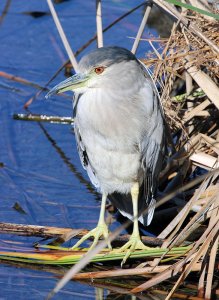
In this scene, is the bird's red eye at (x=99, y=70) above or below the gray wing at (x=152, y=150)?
above

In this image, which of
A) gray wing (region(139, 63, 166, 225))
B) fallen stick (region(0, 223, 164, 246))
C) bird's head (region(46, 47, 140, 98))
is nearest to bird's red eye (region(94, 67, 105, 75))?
bird's head (region(46, 47, 140, 98))

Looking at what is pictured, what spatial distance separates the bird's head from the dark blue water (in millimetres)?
542

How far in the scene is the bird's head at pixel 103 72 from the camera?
4191 millimetres

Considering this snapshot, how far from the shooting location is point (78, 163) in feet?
18.6

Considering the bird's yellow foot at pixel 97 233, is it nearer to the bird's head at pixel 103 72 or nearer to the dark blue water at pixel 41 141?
the dark blue water at pixel 41 141

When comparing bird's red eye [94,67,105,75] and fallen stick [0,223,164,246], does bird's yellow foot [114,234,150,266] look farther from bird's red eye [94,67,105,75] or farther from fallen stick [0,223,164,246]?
bird's red eye [94,67,105,75]

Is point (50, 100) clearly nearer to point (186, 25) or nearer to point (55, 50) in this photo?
point (55, 50)

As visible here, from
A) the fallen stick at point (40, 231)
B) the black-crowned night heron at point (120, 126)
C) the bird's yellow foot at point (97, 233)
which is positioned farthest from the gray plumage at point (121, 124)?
the fallen stick at point (40, 231)

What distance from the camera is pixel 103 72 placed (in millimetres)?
4277

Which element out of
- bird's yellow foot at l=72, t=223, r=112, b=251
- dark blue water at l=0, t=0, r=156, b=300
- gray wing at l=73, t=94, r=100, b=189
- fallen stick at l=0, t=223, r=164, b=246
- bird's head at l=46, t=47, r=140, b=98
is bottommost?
dark blue water at l=0, t=0, r=156, b=300

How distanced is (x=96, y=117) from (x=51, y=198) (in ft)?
3.19

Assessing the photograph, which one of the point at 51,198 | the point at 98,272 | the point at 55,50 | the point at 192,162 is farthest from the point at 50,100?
the point at 98,272

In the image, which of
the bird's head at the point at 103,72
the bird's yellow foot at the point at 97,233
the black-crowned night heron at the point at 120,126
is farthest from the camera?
the bird's yellow foot at the point at 97,233

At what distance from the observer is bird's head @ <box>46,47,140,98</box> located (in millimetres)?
4191
